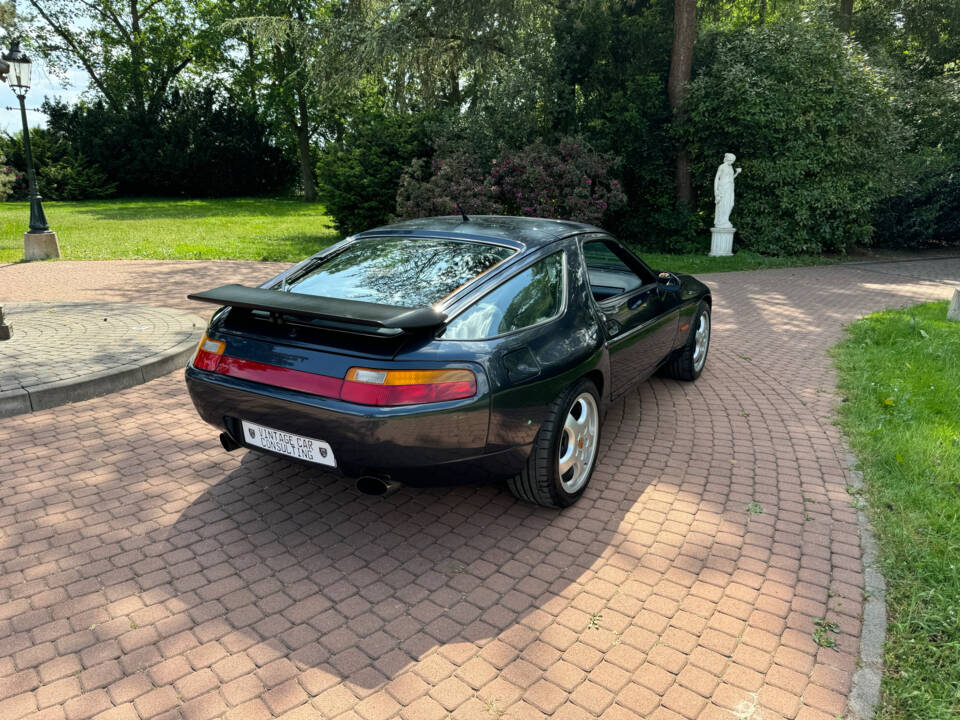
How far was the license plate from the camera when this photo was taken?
→ 311 cm

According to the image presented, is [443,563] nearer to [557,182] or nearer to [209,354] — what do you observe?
[209,354]

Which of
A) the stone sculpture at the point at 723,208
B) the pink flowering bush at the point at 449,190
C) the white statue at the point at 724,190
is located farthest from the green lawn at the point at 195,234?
the pink flowering bush at the point at 449,190

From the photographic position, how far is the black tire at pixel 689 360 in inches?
228

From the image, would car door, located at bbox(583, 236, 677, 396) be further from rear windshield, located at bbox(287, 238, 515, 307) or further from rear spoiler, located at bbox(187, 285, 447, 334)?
rear spoiler, located at bbox(187, 285, 447, 334)

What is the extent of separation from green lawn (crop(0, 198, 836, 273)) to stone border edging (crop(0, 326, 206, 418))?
331 inches

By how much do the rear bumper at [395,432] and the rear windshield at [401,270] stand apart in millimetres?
668

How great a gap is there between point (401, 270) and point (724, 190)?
1362 centimetres

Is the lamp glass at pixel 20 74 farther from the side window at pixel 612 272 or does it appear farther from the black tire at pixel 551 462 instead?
the black tire at pixel 551 462

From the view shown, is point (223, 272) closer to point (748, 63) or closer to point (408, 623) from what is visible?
point (408, 623)

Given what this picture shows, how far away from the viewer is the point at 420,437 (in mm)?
2928

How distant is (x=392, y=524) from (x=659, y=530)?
1441mm

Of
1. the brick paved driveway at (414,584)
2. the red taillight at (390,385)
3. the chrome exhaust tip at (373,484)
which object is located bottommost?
the brick paved driveway at (414,584)

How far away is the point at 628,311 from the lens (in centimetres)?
440

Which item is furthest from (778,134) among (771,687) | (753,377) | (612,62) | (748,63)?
(771,687)
